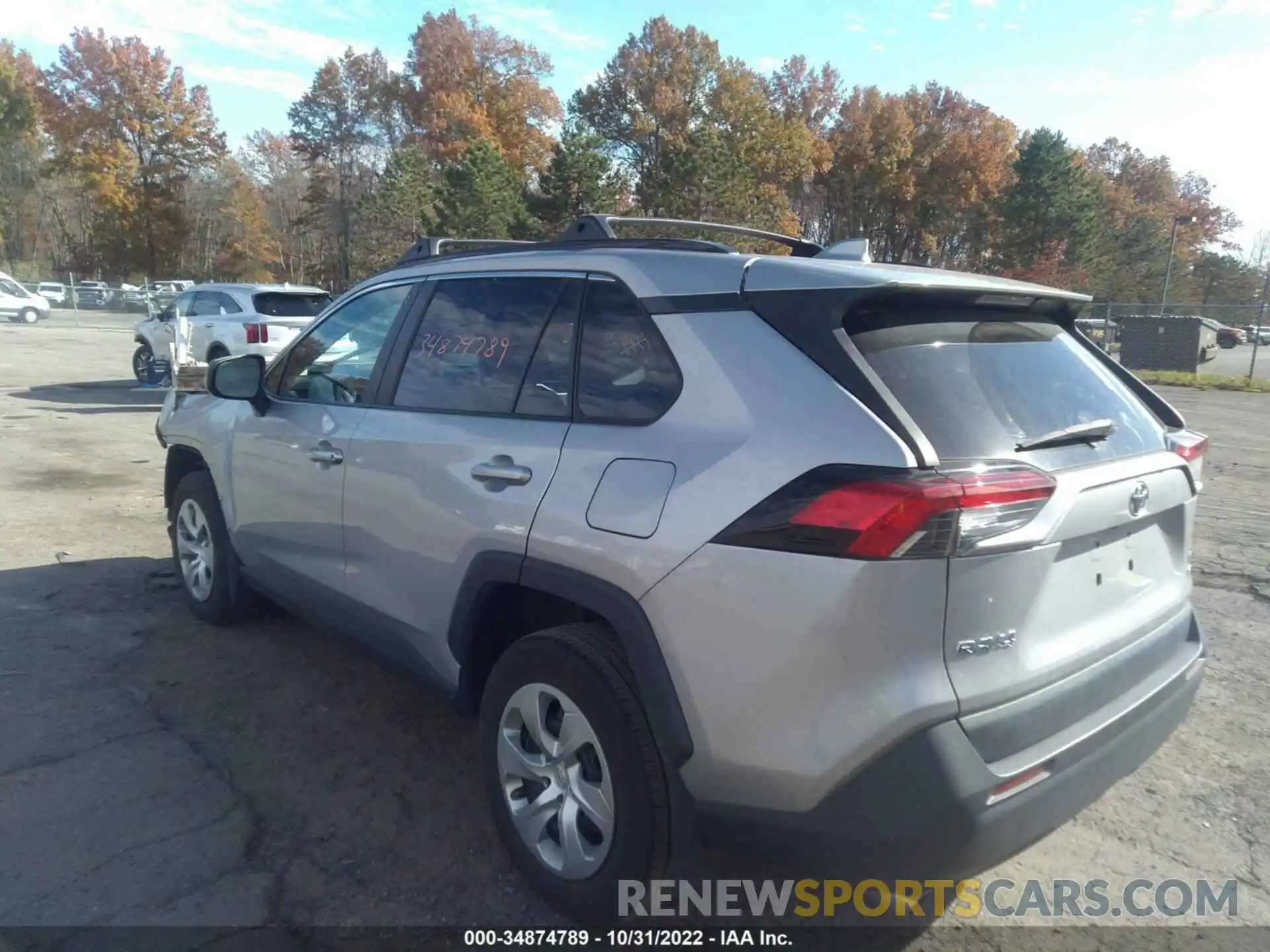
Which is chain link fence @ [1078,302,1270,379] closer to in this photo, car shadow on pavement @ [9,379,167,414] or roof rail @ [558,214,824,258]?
car shadow on pavement @ [9,379,167,414]

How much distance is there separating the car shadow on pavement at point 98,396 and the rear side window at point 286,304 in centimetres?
188

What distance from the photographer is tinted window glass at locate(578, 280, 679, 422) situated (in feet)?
7.72

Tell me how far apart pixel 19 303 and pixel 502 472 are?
37.0 m

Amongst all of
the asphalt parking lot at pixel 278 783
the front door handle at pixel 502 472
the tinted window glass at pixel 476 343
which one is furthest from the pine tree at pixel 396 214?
the front door handle at pixel 502 472

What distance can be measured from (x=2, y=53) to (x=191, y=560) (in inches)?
2464

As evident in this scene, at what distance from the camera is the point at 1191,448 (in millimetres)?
2725

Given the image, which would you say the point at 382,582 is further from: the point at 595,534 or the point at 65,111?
the point at 65,111

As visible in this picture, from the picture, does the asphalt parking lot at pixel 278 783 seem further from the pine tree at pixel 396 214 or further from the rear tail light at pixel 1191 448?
the pine tree at pixel 396 214

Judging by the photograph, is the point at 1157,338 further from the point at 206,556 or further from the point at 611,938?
the point at 611,938

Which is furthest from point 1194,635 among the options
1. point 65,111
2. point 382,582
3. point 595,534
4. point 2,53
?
point 2,53

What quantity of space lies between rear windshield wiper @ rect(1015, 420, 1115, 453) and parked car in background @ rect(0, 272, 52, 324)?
1487 inches

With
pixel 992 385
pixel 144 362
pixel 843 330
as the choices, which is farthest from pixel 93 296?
pixel 992 385

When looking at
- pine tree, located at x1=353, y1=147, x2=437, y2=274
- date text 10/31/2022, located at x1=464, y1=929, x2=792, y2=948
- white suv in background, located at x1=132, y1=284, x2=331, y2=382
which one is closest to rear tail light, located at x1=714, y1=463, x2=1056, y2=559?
date text 10/31/2022, located at x1=464, y1=929, x2=792, y2=948

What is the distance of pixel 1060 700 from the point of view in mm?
2088
